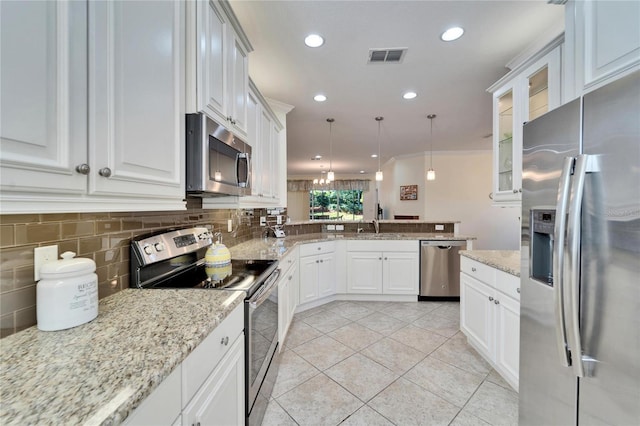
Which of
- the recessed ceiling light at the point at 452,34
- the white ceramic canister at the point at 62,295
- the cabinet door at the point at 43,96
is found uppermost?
the recessed ceiling light at the point at 452,34

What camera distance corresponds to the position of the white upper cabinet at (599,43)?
1.04 m

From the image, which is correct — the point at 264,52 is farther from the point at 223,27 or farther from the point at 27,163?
the point at 27,163

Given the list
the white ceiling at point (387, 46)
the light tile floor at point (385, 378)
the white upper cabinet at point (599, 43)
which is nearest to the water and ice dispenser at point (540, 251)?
the white upper cabinet at point (599, 43)

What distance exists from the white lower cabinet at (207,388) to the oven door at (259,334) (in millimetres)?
56

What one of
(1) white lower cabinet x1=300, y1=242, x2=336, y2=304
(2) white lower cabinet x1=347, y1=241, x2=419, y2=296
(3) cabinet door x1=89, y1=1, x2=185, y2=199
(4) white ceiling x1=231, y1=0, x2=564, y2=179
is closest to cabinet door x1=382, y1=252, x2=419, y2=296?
(2) white lower cabinet x1=347, y1=241, x2=419, y2=296

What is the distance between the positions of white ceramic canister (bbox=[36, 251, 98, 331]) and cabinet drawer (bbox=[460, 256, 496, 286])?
2430 mm

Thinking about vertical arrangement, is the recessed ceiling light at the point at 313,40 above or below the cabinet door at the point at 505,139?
above

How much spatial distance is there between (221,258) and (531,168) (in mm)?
1781

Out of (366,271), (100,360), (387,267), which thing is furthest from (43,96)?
(387,267)

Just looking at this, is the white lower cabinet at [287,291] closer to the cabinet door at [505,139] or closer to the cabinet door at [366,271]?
the cabinet door at [366,271]

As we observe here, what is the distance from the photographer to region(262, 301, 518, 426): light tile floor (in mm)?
1603

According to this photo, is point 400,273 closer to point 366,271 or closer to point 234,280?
point 366,271

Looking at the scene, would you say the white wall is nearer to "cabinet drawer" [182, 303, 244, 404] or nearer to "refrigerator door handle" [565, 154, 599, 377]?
"refrigerator door handle" [565, 154, 599, 377]

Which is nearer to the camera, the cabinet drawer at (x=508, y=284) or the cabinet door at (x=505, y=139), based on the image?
the cabinet drawer at (x=508, y=284)
